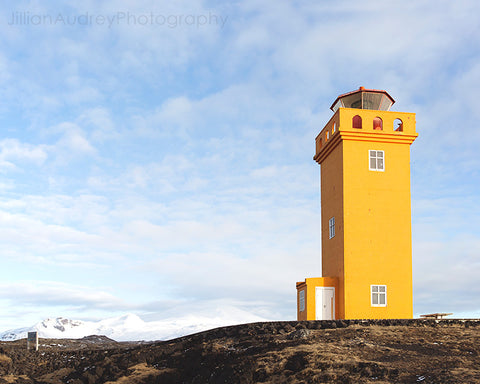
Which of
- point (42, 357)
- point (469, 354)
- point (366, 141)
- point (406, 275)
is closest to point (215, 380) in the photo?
point (469, 354)

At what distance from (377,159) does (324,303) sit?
7.82 meters

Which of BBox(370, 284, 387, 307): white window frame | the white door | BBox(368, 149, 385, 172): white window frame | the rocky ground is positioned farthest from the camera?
BBox(368, 149, 385, 172): white window frame

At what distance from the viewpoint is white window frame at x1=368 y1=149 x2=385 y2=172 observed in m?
27.9

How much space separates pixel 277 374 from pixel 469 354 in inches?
231

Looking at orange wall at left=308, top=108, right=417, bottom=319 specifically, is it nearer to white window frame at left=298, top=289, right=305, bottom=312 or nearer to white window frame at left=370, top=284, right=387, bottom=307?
white window frame at left=370, top=284, right=387, bottom=307

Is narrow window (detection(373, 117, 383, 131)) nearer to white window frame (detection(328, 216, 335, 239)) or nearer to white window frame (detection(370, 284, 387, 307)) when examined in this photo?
white window frame (detection(328, 216, 335, 239))

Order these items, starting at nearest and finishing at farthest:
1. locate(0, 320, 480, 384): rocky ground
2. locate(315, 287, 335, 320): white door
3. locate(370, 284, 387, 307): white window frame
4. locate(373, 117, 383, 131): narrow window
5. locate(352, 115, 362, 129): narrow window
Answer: locate(0, 320, 480, 384): rocky ground, locate(370, 284, 387, 307): white window frame, locate(315, 287, 335, 320): white door, locate(352, 115, 362, 129): narrow window, locate(373, 117, 383, 131): narrow window

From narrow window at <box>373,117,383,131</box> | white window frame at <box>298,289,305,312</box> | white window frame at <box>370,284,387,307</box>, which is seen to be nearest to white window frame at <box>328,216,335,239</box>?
white window frame at <box>298,289,305,312</box>

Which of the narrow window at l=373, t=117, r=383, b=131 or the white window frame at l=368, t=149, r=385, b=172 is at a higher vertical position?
the narrow window at l=373, t=117, r=383, b=131

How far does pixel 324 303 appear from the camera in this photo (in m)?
27.0

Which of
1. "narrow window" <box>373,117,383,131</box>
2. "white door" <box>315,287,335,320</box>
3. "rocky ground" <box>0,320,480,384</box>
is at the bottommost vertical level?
"rocky ground" <box>0,320,480,384</box>

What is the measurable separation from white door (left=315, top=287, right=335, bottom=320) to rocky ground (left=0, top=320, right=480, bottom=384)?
22.1 ft

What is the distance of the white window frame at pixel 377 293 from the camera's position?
1045 inches

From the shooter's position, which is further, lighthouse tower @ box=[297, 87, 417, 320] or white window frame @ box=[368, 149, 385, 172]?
white window frame @ box=[368, 149, 385, 172]
